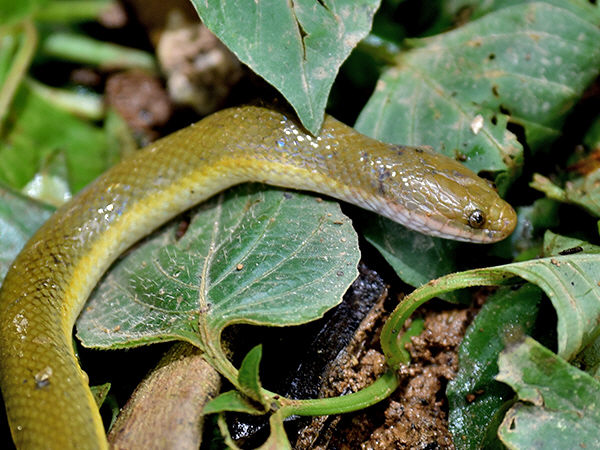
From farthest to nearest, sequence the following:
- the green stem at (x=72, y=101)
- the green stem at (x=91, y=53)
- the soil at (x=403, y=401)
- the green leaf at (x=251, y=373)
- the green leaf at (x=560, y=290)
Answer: the green stem at (x=91, y=53), the green stem at (x=72, y=101), the soil at (x=403, y=401), the green leaf at (x=560, y=290), the green leaf at (x=251, y=373)

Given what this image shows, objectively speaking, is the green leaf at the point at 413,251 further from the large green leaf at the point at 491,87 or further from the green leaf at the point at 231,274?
the green leaf at the point at 231,274

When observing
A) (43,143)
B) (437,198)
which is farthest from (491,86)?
(43,143)

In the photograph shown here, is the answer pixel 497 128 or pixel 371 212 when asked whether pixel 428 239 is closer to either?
pixel 371 212

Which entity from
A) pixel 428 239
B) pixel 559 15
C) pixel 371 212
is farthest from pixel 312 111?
pixel 559 15

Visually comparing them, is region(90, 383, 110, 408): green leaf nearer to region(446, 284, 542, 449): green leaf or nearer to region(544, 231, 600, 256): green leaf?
region(446, 284, 542, 449): green leaf

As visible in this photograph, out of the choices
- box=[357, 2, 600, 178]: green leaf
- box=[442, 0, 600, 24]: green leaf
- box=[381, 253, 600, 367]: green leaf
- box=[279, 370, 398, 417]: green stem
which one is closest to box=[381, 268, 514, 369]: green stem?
box=[381, 253, 600, 367]: green leaf

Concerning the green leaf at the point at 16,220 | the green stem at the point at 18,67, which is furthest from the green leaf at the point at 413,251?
the green stem at the point at 18,67

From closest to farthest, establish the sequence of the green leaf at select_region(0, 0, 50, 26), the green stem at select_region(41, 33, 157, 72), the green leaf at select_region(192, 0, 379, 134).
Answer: the green leaf at select_region(192, 0, 379, 134) → the green leaf at select_region(0, 0, 50, 26) → the green stem at select_region(41, 33, 157, 72)
